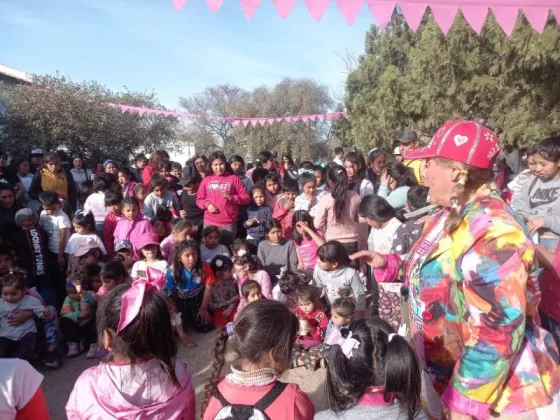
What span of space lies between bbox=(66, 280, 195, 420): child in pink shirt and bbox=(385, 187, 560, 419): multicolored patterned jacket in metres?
1.13

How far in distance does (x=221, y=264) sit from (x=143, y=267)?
0.86 m

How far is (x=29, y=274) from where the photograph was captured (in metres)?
4.47

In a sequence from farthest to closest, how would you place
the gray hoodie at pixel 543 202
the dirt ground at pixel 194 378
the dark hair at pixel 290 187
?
the dark hair at pixel 290 187, the dirt ground at pixel 194 378, the gray hoodie at pixel 543 202

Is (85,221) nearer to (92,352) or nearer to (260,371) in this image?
(92,352)

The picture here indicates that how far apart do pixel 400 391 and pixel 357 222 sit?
10.6 feet

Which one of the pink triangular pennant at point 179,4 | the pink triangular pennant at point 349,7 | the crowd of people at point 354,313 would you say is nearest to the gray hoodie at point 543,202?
the crowd of people at point 354,313

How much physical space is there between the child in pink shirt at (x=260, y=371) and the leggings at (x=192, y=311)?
293cm

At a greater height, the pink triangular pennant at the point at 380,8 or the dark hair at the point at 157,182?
the pink triangular pennant at the point at 380,8

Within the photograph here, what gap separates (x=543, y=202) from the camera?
3115 millimetres

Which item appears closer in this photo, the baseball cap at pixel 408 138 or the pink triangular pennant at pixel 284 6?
the pink triangular pennant at pixel 284 6

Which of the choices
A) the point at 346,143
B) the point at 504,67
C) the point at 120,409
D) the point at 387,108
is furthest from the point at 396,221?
the point at 346,143

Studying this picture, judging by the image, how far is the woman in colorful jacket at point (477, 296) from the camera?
1.32 meters

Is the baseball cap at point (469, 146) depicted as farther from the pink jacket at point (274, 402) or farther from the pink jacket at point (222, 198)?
→ the pink jacket at point (222, 198)

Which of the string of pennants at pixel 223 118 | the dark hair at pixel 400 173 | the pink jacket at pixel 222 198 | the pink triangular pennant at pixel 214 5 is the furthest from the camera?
the string of pennants at pixel 223 118
